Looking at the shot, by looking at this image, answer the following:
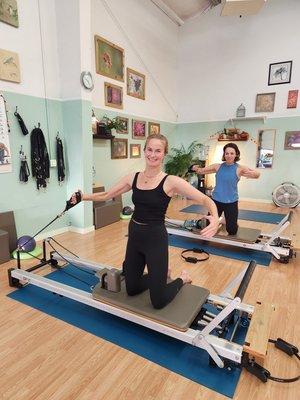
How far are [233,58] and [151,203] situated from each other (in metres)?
6.72

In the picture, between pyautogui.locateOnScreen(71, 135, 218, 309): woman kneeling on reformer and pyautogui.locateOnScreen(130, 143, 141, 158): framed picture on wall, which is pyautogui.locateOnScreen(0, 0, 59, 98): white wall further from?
pyautogui.locateOnScreen(71, 135, 218, 309): woman kneeling on reformer

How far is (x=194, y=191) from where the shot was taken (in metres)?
1.76

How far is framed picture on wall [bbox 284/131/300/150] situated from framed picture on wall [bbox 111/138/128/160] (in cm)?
395

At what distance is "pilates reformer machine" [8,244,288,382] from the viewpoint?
1.64m

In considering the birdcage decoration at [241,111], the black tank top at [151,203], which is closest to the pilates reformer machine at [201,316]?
the black tank top at [151,203]

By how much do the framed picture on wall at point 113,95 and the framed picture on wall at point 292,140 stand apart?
4.11 meters

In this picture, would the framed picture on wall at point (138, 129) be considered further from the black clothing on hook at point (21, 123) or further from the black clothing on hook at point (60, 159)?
the black clothing on hook at point (21, 123)

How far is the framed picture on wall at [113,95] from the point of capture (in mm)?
5141

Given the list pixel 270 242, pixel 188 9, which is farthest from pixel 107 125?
pixel 188 9

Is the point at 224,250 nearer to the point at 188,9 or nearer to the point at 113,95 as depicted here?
the point at 113,95

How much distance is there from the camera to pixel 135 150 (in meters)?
6.20

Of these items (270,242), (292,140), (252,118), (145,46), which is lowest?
(270,242)

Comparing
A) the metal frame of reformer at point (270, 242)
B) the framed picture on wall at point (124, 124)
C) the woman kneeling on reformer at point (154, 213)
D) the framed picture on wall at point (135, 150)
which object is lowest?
the metal frame of reformer at point (270, 242)

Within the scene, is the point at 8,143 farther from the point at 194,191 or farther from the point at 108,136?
the point at 194,191
